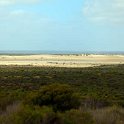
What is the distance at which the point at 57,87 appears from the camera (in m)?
16.0

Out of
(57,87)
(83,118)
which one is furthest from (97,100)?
(83,118)

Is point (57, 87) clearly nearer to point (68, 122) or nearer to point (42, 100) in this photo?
point (42, 100)

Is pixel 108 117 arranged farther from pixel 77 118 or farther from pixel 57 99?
pixel 57 99

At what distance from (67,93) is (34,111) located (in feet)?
9.35

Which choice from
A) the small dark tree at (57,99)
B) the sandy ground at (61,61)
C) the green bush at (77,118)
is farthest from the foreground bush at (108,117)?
the sandy ground at (61,61)

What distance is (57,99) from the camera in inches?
599

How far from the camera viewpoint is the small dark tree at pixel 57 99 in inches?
597

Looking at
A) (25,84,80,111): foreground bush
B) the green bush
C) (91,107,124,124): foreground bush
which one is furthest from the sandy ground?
the green bush

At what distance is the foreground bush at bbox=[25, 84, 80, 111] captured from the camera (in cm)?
1517

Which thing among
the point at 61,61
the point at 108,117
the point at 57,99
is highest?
the point at 57,99

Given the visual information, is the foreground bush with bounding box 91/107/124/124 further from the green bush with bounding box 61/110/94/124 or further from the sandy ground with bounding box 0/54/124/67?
the sandy ground with bounding box 0/54/124/67

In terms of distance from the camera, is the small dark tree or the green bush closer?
the green bush

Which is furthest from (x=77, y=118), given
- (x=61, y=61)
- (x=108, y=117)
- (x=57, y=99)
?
(x=61, y=61)

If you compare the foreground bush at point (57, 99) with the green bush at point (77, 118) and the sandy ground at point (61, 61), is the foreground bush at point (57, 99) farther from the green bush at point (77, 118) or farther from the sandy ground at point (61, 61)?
the sandy ground at point (61, 61)
